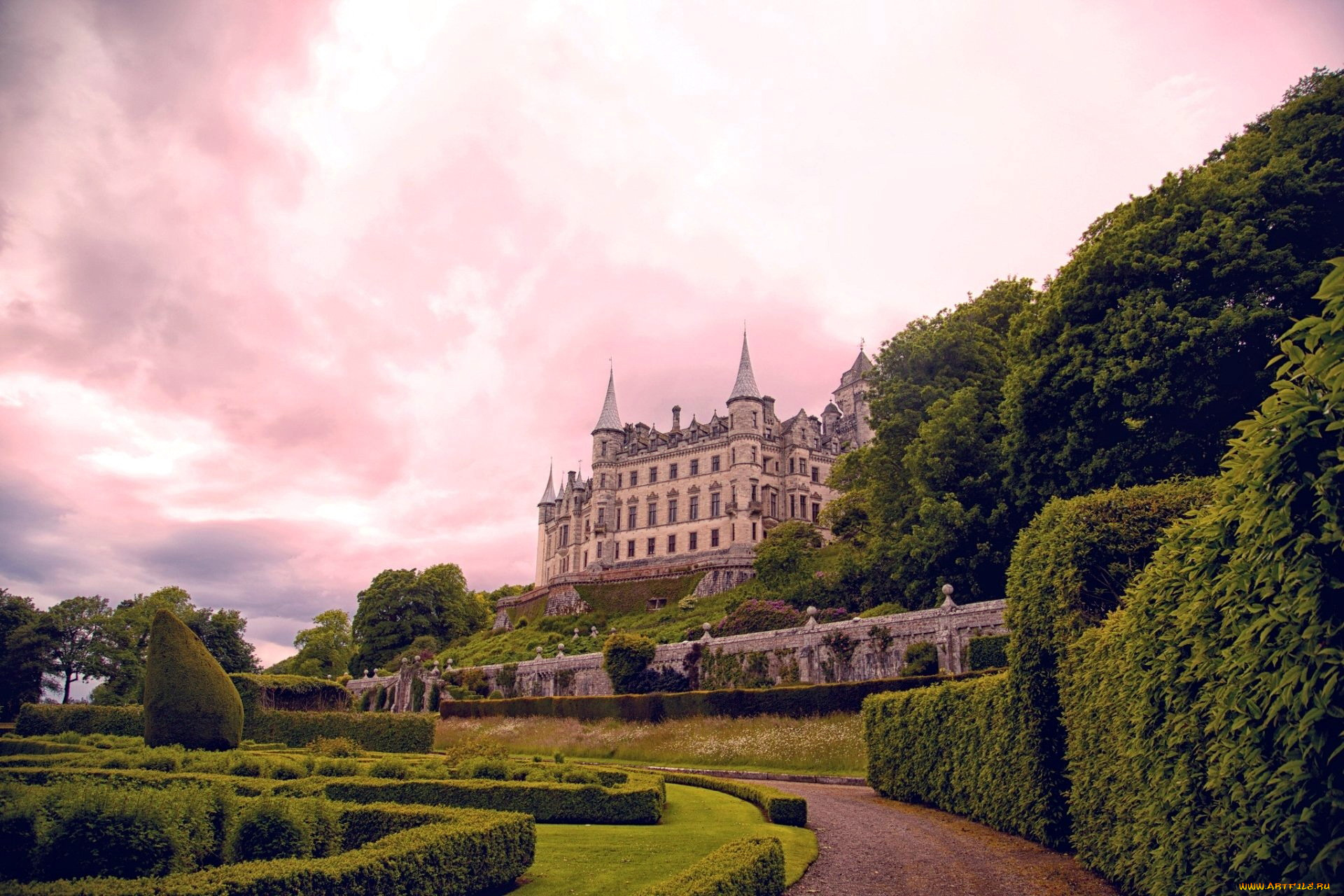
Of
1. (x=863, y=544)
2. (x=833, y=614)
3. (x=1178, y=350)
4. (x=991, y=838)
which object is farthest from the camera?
(x=863, y=544)

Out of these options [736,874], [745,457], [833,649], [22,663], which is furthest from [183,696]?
[745,457]

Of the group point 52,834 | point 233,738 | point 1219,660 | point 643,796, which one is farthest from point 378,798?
point 1219,660

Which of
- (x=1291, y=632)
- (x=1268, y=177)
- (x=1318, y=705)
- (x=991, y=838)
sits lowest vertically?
(x=991, y=838)

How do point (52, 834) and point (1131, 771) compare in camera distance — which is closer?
point (52, 834)

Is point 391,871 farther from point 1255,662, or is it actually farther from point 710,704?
point 710,704

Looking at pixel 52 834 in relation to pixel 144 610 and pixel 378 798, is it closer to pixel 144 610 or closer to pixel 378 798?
pixel 378 798

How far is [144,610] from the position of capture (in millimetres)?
62281

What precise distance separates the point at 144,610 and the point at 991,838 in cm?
6712

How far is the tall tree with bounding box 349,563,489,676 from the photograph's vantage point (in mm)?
74625

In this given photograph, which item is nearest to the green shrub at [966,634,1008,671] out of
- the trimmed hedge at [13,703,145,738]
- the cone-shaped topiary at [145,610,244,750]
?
the cone-shaped topiary at [145,610,244,750]

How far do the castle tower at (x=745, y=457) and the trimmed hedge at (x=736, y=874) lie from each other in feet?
201

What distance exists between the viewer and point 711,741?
2841 cm

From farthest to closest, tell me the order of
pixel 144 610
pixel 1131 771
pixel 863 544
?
1. pixel 144 610
2. pixel 863 544
3. pixel 1131 771

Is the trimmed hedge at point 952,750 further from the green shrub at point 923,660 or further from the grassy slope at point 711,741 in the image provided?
the green shrub at point 923,660
